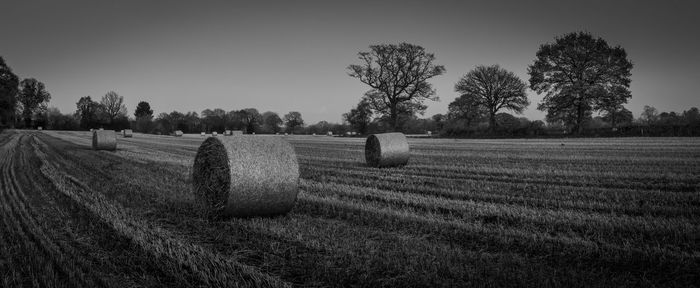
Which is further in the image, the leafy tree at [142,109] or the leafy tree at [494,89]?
the leafy tree at [142,109]

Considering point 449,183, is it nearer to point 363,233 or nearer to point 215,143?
point 363,233

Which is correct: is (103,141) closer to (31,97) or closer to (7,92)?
(7,92)

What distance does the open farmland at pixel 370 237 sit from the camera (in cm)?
386

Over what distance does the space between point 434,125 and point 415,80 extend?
44817mm

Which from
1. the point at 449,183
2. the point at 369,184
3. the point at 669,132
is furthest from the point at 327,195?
the point at 669,132

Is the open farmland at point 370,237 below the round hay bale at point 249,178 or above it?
below

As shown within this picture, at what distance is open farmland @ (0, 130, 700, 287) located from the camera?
3.86 meters

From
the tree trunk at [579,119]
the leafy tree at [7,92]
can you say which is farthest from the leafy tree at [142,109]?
the tree trunk at [579,119]

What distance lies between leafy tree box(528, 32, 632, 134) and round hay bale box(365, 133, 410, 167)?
31175mm

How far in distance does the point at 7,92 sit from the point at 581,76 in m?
69.1

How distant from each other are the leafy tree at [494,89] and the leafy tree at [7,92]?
5784cm

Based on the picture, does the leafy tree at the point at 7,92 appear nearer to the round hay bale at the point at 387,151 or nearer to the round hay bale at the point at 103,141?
the round hay bale at the point at 103,141

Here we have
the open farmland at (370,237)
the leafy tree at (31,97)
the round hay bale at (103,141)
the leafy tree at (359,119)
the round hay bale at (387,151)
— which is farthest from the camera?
the leafy tree at (31,97)

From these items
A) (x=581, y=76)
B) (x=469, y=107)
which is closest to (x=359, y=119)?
(x=469, y=107)
